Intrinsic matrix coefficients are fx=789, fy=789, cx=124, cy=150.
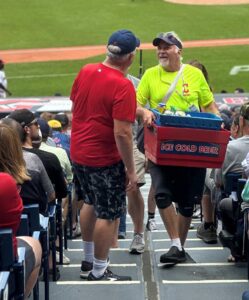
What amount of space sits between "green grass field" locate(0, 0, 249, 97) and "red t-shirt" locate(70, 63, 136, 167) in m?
20.9

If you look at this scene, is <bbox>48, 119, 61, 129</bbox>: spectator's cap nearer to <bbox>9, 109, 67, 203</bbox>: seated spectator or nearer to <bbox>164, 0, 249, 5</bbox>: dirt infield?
<bbox>9, 109, 67, 203</bbox>: seated spectator

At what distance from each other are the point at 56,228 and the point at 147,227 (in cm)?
191

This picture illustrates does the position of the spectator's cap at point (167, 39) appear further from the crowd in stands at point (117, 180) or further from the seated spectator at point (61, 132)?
the seated spectator at point (61, 132)

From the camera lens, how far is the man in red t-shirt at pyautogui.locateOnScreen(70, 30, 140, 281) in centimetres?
544

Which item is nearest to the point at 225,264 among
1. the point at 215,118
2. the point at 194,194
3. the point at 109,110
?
the point at 194,194

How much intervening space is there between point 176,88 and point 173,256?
1375 mm

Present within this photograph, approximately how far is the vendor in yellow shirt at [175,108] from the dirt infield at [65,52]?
2493 cm

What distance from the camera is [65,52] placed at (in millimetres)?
32875

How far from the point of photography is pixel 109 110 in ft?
17.9

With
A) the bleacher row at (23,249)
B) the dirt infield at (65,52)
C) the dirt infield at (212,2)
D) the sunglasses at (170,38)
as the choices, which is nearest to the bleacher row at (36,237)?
the bleacher row at (23,249)

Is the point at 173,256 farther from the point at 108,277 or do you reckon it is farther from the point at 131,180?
the point at 131,180

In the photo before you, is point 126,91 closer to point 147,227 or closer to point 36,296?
point 36,296

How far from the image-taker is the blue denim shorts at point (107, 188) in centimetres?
550

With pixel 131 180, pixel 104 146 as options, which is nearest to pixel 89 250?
pixel 131 180
